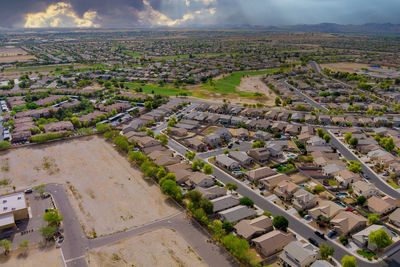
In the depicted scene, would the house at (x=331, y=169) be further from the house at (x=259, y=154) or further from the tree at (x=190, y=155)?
the tree at (x=190, y=155)

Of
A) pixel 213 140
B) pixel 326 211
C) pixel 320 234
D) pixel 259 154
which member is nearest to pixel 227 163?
pixel 259 154

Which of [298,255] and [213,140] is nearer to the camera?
[298,255]

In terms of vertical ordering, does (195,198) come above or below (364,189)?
above

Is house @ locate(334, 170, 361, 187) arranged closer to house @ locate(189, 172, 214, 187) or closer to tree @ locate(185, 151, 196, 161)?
house @ locate(189, 172, 214, 187)

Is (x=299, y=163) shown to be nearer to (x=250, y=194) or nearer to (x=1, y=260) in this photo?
(x=250, y=194)

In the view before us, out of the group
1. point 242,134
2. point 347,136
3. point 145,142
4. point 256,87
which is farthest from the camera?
point 256,87

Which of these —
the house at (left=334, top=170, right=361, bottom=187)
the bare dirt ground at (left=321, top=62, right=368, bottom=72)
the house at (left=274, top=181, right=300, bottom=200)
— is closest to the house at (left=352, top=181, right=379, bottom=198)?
the house at (left=334, top=170, right=361, bottom=187)

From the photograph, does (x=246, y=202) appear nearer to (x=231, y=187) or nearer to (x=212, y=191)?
(x=231, y=187)
